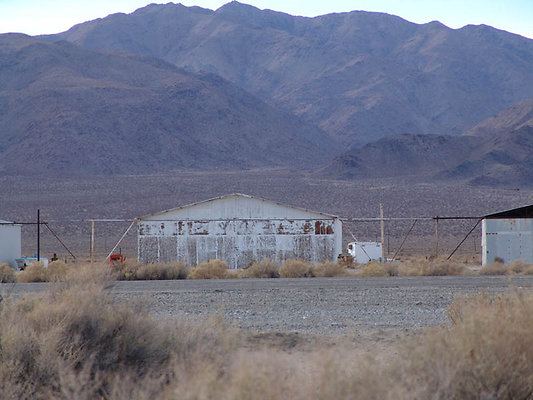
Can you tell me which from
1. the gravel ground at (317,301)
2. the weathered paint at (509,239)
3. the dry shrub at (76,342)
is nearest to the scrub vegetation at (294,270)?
the weathered paint at (509,239)

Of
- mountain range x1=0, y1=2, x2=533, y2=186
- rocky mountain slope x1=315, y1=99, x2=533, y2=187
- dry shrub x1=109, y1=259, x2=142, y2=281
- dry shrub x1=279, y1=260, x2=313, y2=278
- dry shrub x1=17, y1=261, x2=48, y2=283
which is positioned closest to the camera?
dry shrub x1=17, y1=261, x2=48, y2=283

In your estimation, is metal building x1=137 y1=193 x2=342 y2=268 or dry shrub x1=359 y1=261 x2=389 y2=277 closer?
dry shrub x1=359 y1=261 x2=389 y2=277

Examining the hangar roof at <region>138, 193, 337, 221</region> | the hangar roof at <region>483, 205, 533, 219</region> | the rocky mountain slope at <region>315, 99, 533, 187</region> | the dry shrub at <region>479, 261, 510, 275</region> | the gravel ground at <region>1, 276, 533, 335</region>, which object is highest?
the rocky mountain slope at <region>315, 99, 533, 187</region>

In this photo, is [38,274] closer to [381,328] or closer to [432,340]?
[381,328]

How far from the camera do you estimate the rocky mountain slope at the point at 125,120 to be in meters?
124

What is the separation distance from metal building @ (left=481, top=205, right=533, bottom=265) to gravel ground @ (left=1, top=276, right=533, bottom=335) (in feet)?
27.5

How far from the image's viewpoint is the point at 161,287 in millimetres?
27094

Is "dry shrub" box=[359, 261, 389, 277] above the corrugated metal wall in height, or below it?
below

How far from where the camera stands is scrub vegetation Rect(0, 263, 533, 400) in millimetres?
6734

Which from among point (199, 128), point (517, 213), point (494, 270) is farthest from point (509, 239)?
point (199, 128)

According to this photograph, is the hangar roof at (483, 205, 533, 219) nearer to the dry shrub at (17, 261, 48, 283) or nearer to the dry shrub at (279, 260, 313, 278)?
the dry shrub at (279, 260, 313, 278)

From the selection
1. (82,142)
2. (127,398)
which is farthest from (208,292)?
(82,142)

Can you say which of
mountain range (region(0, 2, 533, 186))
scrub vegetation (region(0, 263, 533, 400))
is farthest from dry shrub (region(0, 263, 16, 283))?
mountain range (region(0, 2, 533, 186))

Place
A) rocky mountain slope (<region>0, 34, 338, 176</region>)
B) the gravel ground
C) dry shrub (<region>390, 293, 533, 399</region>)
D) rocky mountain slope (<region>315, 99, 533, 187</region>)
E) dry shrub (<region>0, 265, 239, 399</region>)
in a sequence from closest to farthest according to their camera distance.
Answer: dry shrub (<region>390, 293, 533, 399</region>) < dry shrub (<region>0, 265, 239, 399</region>) < the gravel ground < rocky mountain slope (<region>315, 99, 533, 187</region>) < rocky mountain slope (<region>0, 34, 338, 176</region>)
